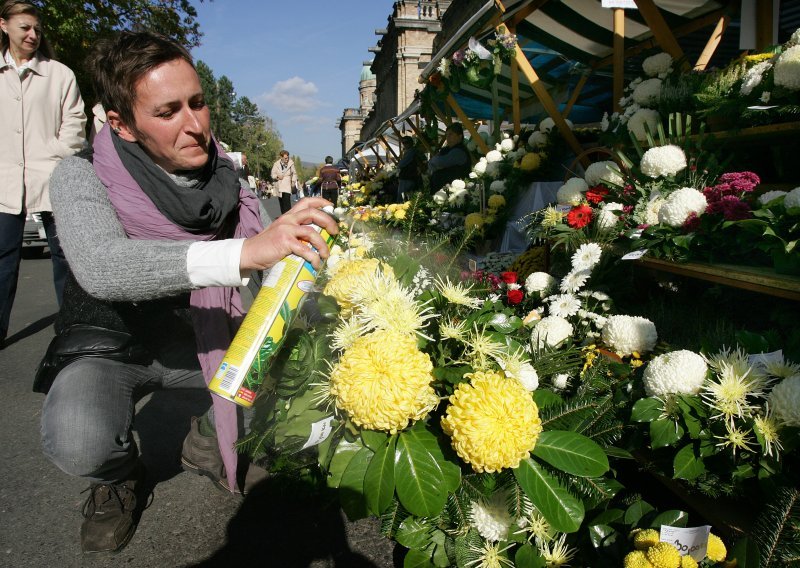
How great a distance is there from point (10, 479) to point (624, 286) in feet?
10.4

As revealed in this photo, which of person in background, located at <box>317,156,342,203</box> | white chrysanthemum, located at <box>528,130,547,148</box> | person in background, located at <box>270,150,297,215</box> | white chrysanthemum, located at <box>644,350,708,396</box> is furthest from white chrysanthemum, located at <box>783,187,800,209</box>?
person in background, located at <box>317,156,342,203</box>

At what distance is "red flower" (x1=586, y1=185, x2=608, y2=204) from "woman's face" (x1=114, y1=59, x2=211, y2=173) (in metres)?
1.99

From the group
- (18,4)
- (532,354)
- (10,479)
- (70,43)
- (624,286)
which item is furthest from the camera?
(70,43)

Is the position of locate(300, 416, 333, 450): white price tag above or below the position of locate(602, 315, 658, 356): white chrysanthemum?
below

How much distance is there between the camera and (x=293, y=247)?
129 centimetres

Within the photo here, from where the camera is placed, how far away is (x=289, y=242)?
1.29 m

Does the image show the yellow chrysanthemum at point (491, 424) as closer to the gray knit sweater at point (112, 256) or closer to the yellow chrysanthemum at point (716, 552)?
the yellow chrysanthemum at point (716, 552)

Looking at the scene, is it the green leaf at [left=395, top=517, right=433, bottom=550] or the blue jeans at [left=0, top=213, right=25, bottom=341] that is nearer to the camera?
the green leaf at [left=395, top=517, right=433, bottom=550]

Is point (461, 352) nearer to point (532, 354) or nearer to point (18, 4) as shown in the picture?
point (532, 354)

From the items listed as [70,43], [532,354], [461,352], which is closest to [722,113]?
[532,354]

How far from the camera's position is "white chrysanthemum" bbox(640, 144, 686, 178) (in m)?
2.24

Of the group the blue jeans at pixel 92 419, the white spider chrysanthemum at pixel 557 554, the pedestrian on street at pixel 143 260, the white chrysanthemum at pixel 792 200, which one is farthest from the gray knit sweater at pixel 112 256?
the white chrysanthemum at pixel 792 200

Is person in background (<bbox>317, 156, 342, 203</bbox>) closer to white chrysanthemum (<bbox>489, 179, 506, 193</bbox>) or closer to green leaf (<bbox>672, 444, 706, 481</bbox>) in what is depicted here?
white chrysanthemum (<bbox>489, 179, 506, 193</bbox>)

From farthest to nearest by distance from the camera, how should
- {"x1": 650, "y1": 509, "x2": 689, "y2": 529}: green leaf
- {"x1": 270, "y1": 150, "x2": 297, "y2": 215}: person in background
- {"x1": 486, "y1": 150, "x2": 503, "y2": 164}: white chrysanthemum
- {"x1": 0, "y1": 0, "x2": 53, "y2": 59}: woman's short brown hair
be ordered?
{"x1": 270, "y1": 150, "x2": 297, "y2": 215}: person in background, {"x1": 486, "y1": 150, "x2": 503, "y2": 164}: white chrysanthemum, {"x1": 0, "y1": 0, "x2": 53, "y2": 59}: woman's short brown hair, {"x1": 650, "y1": 509, "x2": 689, "y2": 529}: green leaf
